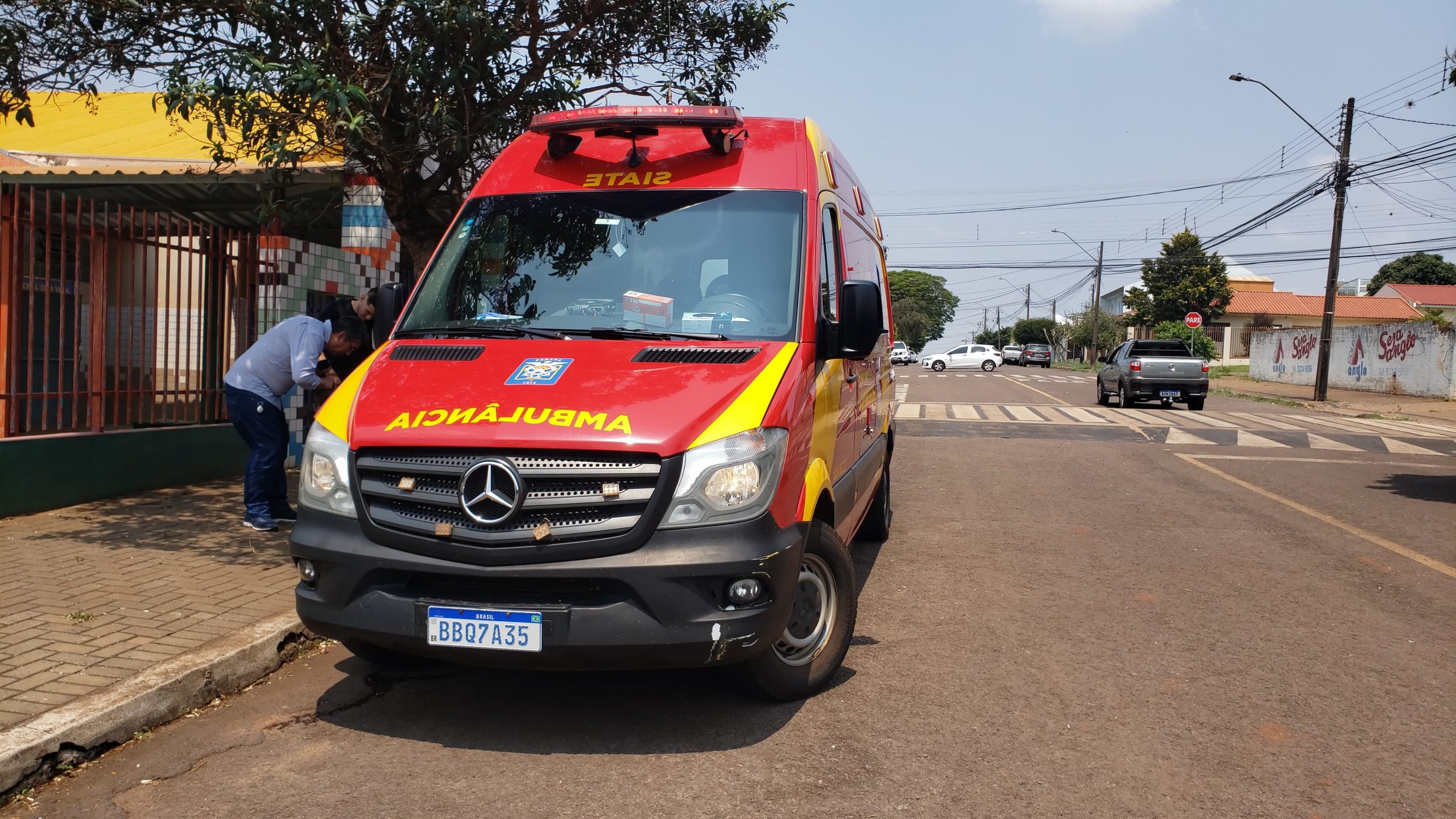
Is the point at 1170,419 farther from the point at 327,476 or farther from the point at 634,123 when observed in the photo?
the point at 327,476

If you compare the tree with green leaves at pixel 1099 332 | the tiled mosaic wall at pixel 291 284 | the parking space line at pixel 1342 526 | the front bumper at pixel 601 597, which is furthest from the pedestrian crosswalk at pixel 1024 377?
the front bumper at pixel 601 597

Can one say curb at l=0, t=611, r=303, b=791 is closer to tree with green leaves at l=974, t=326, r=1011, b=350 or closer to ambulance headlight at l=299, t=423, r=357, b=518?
ambulance headlight at l=299, t=423, r=357, b=518

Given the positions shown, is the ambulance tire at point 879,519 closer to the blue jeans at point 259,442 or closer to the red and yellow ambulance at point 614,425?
the red and yellow ambulance at point 614,425

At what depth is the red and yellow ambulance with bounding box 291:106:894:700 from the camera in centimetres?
370

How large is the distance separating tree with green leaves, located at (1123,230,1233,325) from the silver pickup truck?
37.9 m

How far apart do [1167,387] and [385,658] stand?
21.4 m

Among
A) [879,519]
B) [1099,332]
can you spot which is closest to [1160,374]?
[879,519]

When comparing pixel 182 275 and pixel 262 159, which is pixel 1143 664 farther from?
pixel 182 275

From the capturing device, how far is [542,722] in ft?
13.6

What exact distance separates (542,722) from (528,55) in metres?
6.37

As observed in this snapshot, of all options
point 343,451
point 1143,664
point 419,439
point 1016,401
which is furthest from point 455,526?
point 1016,401

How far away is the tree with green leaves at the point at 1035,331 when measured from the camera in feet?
316

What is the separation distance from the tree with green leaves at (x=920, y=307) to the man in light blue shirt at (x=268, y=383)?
101m

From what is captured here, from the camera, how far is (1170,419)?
1997 centimetres
